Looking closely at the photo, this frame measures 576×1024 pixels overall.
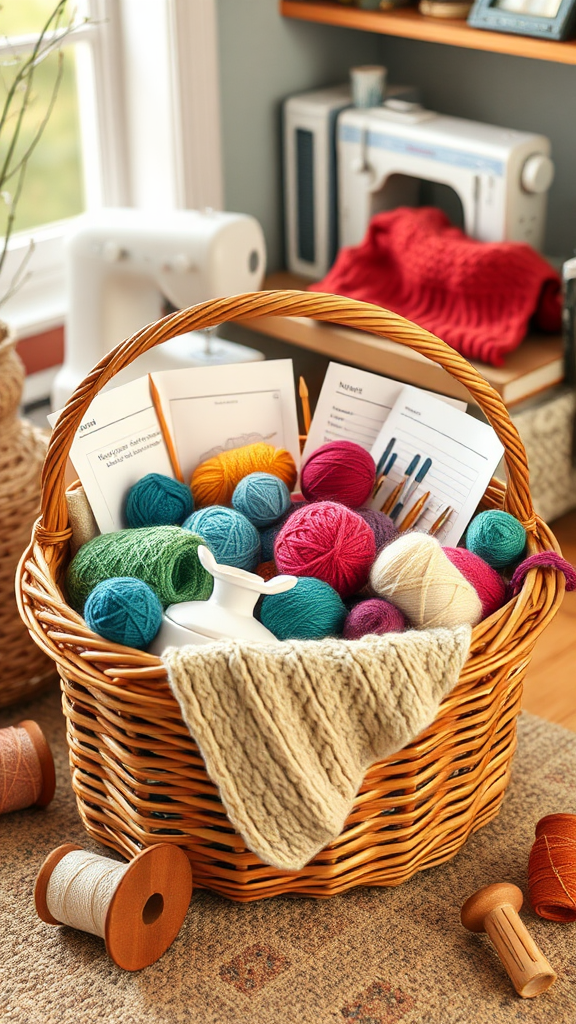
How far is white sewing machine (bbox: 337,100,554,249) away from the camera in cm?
168

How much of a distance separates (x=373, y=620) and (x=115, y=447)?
1.16ft

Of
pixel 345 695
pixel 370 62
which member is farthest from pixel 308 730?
pixel 370 62

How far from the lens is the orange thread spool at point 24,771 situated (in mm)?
1101

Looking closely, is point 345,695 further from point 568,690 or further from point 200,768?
point 568,690

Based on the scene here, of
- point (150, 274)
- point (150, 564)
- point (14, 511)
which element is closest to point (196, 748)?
point (150, 564)

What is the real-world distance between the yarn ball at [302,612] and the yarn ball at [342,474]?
0.57 ft

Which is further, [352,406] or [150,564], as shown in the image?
[352,406]

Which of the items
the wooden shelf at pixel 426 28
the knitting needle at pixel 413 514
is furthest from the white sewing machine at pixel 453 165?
the knitting needle at pixel 413 514

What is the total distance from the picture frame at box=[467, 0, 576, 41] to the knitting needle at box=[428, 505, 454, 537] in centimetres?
86

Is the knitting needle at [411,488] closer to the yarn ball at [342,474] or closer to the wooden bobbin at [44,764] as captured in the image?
the yarn ball at [342,474]

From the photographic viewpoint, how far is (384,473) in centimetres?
120

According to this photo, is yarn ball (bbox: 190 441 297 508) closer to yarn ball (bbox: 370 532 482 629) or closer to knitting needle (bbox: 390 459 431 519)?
knitting needle (bbox: 390 459 431 519)

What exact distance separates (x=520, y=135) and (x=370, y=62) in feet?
1.88

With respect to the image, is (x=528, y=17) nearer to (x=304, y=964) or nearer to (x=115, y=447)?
(x=115, y=447)
